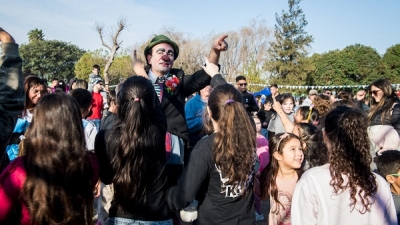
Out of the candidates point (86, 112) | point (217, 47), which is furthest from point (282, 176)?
point (86, 112)

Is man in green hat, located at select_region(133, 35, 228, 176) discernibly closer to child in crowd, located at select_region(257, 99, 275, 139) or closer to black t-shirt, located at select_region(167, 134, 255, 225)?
black t-shirt, located at select_region(167, 134, 255, 225)

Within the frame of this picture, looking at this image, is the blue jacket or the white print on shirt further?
the blue jacket

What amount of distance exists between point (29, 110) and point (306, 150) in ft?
10.1

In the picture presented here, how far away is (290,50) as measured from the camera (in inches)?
2010

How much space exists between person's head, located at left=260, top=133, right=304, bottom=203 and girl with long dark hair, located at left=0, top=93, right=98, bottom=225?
2.02m

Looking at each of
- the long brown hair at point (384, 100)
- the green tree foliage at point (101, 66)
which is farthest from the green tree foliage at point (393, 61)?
the long brown hair at point (384, 100)

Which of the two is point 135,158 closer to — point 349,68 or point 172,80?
point 172,80

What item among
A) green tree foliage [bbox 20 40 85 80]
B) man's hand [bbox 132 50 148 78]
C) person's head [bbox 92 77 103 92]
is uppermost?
green tree foliage [bbox 20 40 85 80]

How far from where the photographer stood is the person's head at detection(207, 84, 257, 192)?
8.50 ft

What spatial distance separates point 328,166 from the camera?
228 cm

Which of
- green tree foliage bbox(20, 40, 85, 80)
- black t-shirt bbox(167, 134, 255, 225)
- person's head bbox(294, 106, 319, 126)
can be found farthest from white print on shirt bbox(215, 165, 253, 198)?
green tree foliage bbox(20, 40, 85, 80)

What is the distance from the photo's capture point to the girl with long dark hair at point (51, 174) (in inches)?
68.9

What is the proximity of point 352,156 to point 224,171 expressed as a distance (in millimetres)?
869

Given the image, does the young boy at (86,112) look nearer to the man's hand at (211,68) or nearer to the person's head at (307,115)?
the man's hand at (211,68)
